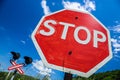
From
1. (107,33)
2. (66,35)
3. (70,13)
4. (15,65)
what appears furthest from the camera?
(15,65)

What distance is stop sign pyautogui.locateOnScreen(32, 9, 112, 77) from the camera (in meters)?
1.55

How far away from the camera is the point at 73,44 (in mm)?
1621

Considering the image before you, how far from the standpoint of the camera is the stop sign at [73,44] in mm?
1555

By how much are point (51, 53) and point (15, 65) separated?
1.61 m

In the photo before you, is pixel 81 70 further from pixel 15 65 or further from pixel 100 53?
pixel 15 65

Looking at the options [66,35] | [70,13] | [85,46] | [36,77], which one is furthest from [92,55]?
[36,77]

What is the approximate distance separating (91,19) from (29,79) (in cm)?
165

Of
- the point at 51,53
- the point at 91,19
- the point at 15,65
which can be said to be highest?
the point at 15,65

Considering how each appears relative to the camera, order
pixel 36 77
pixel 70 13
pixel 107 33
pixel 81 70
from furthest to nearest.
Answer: pixel 36 77 < pixel 70 13 < pixel 107 33 < pixel 81 70

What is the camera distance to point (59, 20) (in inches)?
69.9

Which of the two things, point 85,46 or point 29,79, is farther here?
point 29,79

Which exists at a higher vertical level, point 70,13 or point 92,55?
point 70,13

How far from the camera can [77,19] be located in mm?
1790

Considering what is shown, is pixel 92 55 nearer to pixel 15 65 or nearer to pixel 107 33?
pixel 107 33
